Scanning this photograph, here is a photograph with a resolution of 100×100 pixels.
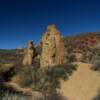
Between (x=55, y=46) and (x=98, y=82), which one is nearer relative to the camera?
(x=98, y=82)

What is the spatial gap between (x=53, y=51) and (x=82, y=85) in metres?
6.18

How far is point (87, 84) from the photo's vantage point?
1880cm

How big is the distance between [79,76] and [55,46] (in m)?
4.88

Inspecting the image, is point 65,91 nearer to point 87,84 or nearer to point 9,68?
point 87,84

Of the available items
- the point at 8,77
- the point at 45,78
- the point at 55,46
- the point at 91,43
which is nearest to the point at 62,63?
the point at 55,46

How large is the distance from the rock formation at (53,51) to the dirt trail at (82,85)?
2.88 metres

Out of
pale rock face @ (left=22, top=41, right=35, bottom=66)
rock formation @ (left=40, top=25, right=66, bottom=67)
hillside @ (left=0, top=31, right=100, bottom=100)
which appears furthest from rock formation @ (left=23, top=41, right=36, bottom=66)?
rock formation @ (left=40, top=25, right=66, bottom=67)

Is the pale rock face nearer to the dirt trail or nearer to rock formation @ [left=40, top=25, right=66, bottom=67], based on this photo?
rock formation @ [left=40, top=25, right=66, bottom=67]

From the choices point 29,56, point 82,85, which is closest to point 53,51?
point 82,85

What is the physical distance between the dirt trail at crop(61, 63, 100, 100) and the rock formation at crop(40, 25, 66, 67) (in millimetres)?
2876

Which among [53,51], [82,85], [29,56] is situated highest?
[29,56]

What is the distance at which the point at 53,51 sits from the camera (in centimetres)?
2416

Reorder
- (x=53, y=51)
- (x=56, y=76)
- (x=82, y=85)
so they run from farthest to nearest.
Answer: (x=53, y=51), (x=56, y=76), (x=82, y=85)

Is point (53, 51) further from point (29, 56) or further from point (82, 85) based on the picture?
point (29, 56)
